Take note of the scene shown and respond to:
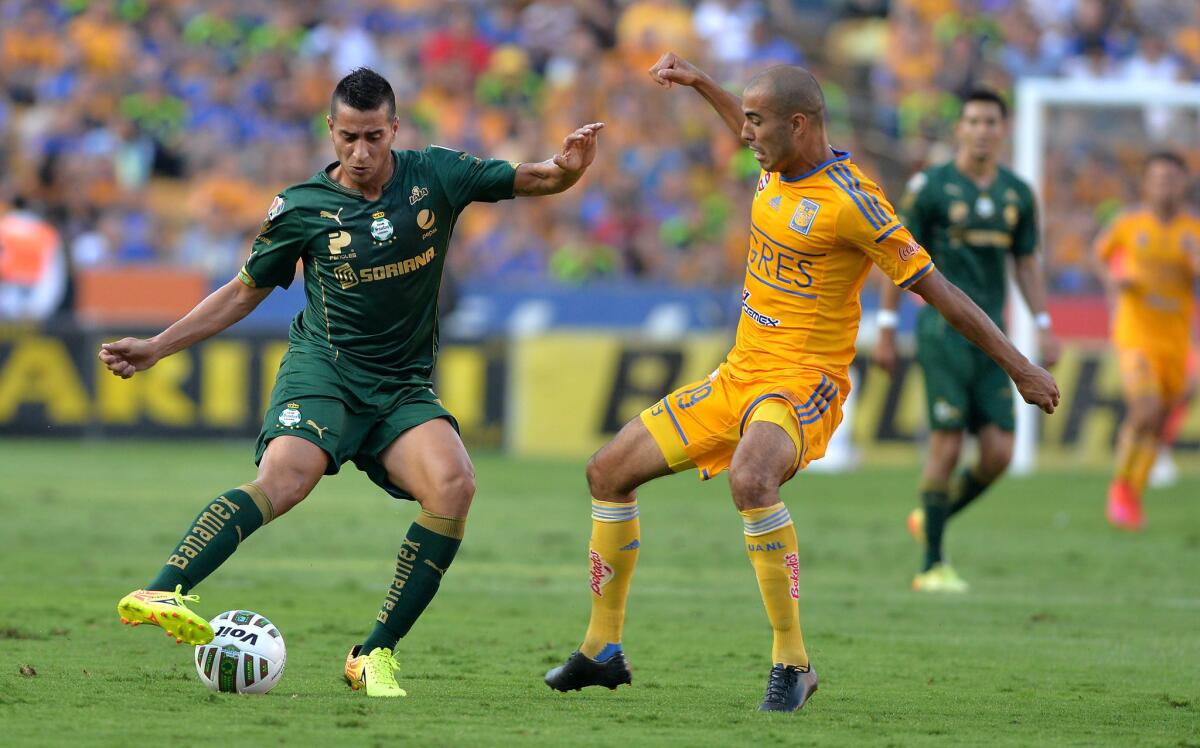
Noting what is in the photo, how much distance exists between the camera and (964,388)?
10250 mm

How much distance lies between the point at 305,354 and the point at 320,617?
7.16ft

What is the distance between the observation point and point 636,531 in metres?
6.91

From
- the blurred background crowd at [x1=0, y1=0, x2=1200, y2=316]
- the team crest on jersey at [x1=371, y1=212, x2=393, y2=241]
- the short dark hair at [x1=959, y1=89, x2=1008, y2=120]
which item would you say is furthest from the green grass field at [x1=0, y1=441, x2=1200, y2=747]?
the blurred background crowd at [x1=0, y1=0, x2=1200, y2=316]

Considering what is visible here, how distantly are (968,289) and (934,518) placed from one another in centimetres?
131

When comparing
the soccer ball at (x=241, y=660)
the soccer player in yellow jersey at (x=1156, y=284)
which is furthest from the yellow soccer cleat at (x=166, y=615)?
the soccer player in yellow jersey at (x=1156, y=284)

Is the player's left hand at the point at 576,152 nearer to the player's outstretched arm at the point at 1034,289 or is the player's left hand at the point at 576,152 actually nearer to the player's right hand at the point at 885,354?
the player's right hand at the point at 885,354

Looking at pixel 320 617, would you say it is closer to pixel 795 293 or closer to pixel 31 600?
pixel 31 600

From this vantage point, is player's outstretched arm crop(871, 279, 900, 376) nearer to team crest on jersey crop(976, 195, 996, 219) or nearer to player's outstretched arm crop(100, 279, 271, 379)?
team crest on jersey crop(976, 195, 996, 219)

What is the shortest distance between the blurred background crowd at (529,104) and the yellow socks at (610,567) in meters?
13.9

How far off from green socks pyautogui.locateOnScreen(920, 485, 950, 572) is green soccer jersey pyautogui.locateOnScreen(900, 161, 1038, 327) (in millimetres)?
1053

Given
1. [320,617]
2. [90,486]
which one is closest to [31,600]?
[320,617]

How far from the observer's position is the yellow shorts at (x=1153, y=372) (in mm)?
14062

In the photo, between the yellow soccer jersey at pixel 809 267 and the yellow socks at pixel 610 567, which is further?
the yellow socks at pixel 610 567

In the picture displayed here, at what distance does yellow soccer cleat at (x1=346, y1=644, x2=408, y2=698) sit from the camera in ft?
21.1
